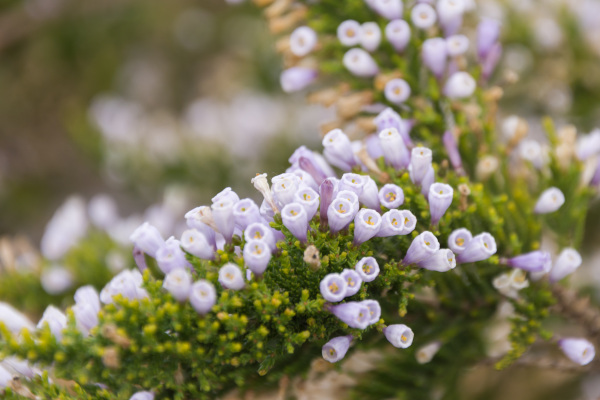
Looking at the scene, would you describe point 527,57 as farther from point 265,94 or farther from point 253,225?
point 253,225

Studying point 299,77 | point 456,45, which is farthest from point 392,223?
point 299,77

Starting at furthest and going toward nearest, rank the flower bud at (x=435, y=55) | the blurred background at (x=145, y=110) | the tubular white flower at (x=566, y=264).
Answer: the blurred background at (x=145, y=110), the flower bud at (x=435, y=55), the tubular white flower at (x=566, y=264)

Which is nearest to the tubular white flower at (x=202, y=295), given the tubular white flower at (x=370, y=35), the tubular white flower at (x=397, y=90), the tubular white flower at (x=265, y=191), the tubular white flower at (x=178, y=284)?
the tubular white flower at (x=178, y=284)

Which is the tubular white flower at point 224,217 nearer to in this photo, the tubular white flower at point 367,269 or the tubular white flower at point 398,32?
the tubular white flower at point 367,269

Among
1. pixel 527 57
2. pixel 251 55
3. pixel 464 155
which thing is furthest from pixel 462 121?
pixel 251 55

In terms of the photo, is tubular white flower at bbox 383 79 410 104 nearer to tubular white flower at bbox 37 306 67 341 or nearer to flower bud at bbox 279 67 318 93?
flower bud at bbox 279 67 318 93

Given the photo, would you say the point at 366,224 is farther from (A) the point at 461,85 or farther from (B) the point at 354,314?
(A) the point at 461,85

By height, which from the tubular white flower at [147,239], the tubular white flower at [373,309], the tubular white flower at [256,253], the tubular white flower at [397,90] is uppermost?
the tubular white flower at [397,90]
